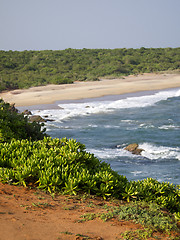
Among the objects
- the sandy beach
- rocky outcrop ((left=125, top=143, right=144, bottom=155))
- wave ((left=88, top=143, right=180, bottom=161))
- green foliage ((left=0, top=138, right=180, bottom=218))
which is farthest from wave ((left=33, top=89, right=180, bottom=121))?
green foliage ((left=0, top=138, right=180, bottom=218))

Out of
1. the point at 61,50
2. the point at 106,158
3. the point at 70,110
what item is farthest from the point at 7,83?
the point at 61,50

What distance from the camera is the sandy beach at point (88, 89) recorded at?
2995cm

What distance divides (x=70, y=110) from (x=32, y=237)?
841 inches

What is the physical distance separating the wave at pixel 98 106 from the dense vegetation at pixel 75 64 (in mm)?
11676

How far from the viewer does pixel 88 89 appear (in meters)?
35.7

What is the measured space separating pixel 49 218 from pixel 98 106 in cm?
2253

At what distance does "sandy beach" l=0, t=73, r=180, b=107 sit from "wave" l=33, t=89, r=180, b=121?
3.05m

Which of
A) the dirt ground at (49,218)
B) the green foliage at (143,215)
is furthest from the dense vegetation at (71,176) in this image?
the green foliage at (143,215)

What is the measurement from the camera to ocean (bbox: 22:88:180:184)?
43.6 ft

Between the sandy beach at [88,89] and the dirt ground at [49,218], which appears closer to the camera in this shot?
the dirt ground at [49,218]

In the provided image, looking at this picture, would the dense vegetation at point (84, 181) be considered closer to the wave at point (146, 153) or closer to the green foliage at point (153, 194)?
the green foliage at point (153, 194)

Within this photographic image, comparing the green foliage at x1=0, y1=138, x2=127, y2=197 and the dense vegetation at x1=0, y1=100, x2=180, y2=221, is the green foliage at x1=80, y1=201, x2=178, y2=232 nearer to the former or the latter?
the dense vegetation at x1=0, y1=100, x2=180, y2=221

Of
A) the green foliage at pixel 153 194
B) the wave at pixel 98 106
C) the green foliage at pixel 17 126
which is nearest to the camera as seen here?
the green foliage at pixel 153 194

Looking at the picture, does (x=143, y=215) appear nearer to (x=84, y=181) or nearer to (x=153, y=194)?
(x=153, y=194)
